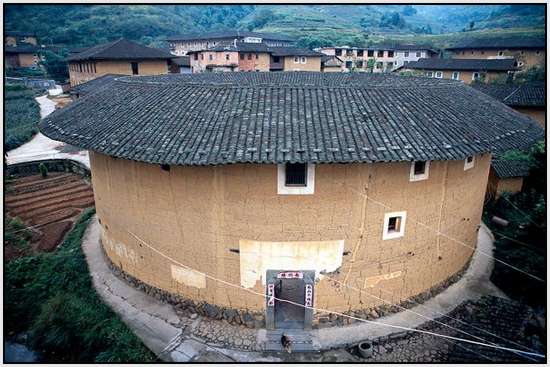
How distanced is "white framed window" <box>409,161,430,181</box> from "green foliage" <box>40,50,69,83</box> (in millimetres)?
74243

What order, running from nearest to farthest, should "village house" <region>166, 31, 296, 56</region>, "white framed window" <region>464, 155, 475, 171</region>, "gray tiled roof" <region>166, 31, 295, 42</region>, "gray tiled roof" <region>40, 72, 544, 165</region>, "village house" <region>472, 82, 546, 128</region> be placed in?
"gray tiled roof" <region>40, 72, 544, 165</region> < "white framed window" <region>464, 155, 475, 171</region> < "village house" <region>472, 82, 546, 128</region> < "village house" <region>166, 31, 296, 56</region> < "gray tiled roof" <region>166, 31, 295, 42</region>

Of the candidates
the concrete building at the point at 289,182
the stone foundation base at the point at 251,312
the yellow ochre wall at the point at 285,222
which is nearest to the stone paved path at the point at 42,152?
the yellow ochre wall at the point at 285,222

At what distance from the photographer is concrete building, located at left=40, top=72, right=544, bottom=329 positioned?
1062 centimetres

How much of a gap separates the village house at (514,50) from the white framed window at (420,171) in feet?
161

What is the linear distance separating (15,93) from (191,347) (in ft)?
203

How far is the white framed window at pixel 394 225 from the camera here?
1242cm

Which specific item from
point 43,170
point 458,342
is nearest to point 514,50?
point 458,342

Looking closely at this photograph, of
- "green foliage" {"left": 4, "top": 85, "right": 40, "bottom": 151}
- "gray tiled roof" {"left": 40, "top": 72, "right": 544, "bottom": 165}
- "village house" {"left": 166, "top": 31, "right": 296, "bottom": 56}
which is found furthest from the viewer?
"village house" {"left": 166, "top": 31, "right": 296, "bottom": 56}

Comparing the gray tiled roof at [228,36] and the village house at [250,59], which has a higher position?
the gray tiled roof at [228,36]

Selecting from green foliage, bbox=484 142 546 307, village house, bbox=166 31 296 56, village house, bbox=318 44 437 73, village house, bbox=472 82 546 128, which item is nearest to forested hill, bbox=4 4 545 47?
village house, bbox=166 31 296 56

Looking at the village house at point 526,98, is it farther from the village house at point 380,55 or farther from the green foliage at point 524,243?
the village house at point 380,55

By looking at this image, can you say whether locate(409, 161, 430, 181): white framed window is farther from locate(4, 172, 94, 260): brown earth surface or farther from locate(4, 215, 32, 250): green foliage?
locate(4, 215, 32, 250): green foliage

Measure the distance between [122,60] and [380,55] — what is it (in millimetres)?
44791

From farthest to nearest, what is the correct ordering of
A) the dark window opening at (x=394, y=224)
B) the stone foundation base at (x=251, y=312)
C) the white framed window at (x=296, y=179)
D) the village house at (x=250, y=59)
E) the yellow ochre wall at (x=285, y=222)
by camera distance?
the village house at (x=250, y=59) < the stone foundation base at (x=251, y=312) < the dark window opening at (x=394, y=224) < the yellow ochre wall at (x=285, y=222) < the white framed window at (x=296, y=179)
